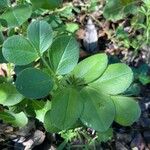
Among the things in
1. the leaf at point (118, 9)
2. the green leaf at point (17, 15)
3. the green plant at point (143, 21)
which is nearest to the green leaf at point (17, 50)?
the green leaf at point (17, 15)

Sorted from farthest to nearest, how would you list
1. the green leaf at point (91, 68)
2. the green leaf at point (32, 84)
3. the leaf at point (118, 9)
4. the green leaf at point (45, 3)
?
the leaf at point (118, 9) → the green leaf at point (45, 3) → the green leaf at point (91, 68) → the green leaf at point (32, 84)

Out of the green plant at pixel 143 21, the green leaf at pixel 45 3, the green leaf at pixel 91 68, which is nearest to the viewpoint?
the green leaf at pixel 91 68

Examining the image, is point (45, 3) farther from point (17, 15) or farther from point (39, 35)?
point (39, 35)

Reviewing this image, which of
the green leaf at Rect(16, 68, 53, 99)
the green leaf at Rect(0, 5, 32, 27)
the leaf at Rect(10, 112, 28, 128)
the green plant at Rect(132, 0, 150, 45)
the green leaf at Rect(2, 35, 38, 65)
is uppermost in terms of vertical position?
the green leaf at Rect(0, 5, 32, 27)

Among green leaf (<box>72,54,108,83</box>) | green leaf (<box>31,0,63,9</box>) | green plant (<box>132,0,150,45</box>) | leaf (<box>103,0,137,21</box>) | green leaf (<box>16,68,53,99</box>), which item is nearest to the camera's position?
green leaf (<box>16,68,53,99</box>)

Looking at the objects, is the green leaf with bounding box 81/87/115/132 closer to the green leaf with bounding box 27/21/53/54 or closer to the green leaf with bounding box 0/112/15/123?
the green leaf with bounding box 27/21/53/54

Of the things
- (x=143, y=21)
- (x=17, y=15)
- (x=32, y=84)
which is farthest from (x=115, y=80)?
(x=143, y=21)

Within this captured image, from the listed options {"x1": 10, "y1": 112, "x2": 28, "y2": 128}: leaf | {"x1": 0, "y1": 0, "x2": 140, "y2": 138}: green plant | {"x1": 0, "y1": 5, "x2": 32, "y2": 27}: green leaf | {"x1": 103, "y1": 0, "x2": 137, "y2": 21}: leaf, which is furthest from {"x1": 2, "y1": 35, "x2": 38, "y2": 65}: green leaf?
{"x1": 103, "y1": 0, "x2": 137, "y2": 21}: leaf

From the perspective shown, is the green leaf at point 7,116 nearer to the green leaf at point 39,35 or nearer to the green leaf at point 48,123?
the green leaf at point 48,123
